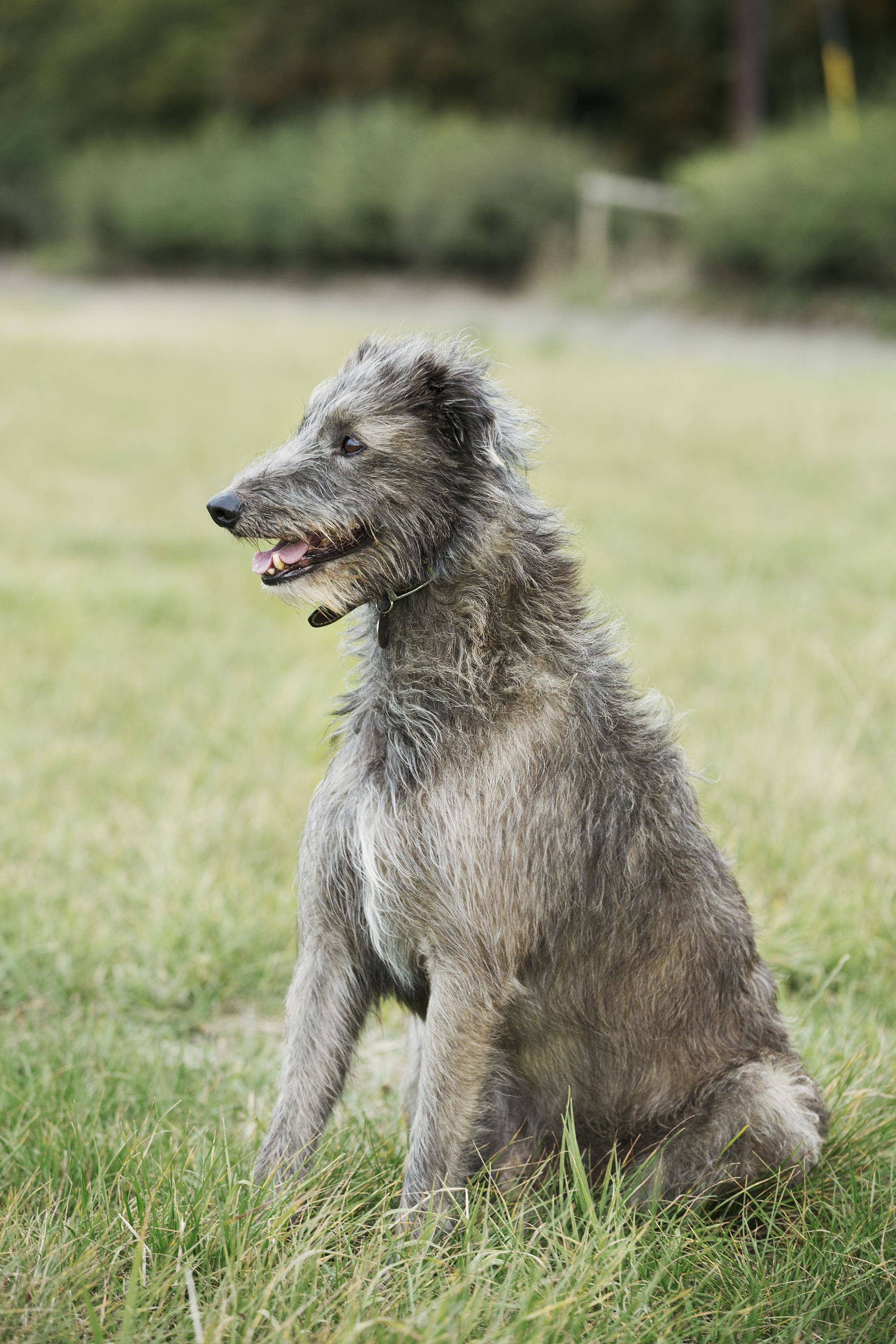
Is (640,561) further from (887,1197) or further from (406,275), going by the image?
(406,275)

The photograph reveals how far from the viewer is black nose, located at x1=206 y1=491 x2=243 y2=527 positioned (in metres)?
2.56

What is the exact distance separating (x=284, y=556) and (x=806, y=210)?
70.4 ft

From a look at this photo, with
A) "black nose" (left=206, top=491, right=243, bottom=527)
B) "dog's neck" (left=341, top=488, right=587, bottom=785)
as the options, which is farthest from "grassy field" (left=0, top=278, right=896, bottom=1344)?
"black nose" (left=206, top=491, right=243, bottom=527)

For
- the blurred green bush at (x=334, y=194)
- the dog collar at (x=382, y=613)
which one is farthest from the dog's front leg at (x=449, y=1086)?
the blurred green bush at (x=334, y=194)

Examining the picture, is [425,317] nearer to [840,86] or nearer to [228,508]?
[840,86]

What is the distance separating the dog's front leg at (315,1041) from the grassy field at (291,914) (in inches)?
3.6

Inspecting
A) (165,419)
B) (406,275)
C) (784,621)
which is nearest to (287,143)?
(406,275)

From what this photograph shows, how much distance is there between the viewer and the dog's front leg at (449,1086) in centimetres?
250

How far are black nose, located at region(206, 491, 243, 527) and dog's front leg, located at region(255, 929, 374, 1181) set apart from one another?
89 centimetres

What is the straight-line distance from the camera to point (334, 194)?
30406 millimetres

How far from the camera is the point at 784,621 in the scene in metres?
7.16

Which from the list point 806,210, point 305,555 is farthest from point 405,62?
point 305,555

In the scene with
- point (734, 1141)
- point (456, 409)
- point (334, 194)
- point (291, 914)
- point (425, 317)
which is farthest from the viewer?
point (334, 194)

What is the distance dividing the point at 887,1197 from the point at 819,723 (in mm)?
3190
